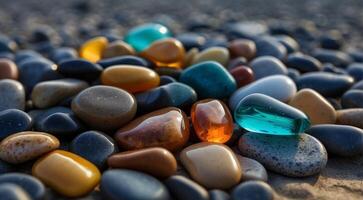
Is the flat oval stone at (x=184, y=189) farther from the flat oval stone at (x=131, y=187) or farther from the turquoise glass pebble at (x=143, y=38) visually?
the turquoise glass pebble at (x=143, y=38)

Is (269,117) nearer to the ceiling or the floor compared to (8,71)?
nearer to the ceiling

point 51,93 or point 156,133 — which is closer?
point 156,133

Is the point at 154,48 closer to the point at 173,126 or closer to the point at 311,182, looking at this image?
the point at 173,126

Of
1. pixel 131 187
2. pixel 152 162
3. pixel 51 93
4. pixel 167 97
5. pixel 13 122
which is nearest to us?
pixel 131 187

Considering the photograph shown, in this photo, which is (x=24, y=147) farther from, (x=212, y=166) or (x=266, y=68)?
(x=266, y=68)

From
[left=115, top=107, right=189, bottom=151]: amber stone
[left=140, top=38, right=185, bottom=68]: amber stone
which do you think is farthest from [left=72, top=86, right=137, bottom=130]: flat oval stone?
[left=140, top=38, right=185, bottom=68]: amber stone

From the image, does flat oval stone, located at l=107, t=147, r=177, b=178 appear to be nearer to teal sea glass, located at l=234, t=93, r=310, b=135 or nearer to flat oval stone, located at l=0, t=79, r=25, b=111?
teal sea glass, located at l=234, t=93, r=310, b=135

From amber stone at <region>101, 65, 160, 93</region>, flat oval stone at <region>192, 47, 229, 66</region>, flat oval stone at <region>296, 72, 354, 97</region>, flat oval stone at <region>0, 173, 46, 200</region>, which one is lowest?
flat oval stone at <region>296, 72, 354, 97</region>

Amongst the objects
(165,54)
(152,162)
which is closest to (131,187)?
(152,162)
